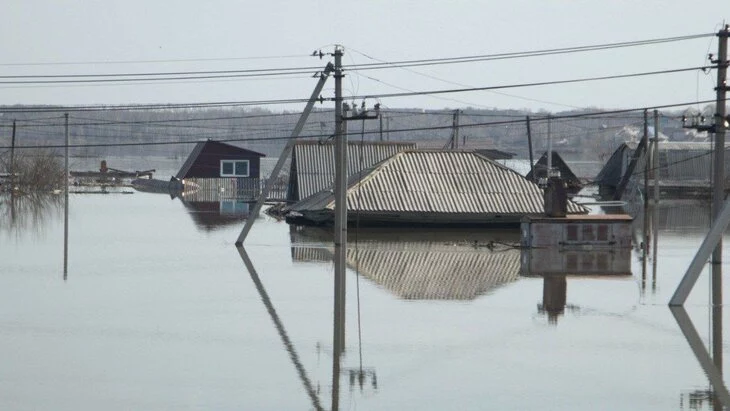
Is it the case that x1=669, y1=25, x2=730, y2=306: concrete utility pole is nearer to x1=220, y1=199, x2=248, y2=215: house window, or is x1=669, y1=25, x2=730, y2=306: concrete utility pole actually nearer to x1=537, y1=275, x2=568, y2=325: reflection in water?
x1=537, y1=275, x2=568, y2=325: reflection in water

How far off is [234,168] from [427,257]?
Answer: 54.3 m

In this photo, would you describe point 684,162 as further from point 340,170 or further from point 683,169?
point 340,170

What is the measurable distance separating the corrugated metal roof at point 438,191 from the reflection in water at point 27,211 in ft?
28.8

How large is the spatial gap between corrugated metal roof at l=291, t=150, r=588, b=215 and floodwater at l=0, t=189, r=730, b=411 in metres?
7.49

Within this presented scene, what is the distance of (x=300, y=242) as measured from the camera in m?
34.5

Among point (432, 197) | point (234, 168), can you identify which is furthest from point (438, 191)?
point (234, 168)

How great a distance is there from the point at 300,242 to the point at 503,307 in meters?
14.7

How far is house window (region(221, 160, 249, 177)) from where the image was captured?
271 ft

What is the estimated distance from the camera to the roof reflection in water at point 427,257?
2333 centimetres

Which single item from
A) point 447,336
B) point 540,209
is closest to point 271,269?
point 447,336

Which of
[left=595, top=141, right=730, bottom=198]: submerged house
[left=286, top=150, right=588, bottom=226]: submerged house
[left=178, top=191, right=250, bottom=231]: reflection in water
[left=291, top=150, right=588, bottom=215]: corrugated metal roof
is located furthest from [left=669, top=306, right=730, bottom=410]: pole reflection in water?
[left=595, top=141, right=730, bottom=198]: submerged house

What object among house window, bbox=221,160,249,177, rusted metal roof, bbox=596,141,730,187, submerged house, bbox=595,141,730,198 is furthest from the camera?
house window, bbox=221,160,249,177

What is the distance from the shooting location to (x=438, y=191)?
40531mm

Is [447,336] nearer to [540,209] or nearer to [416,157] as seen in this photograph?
[540,209]
